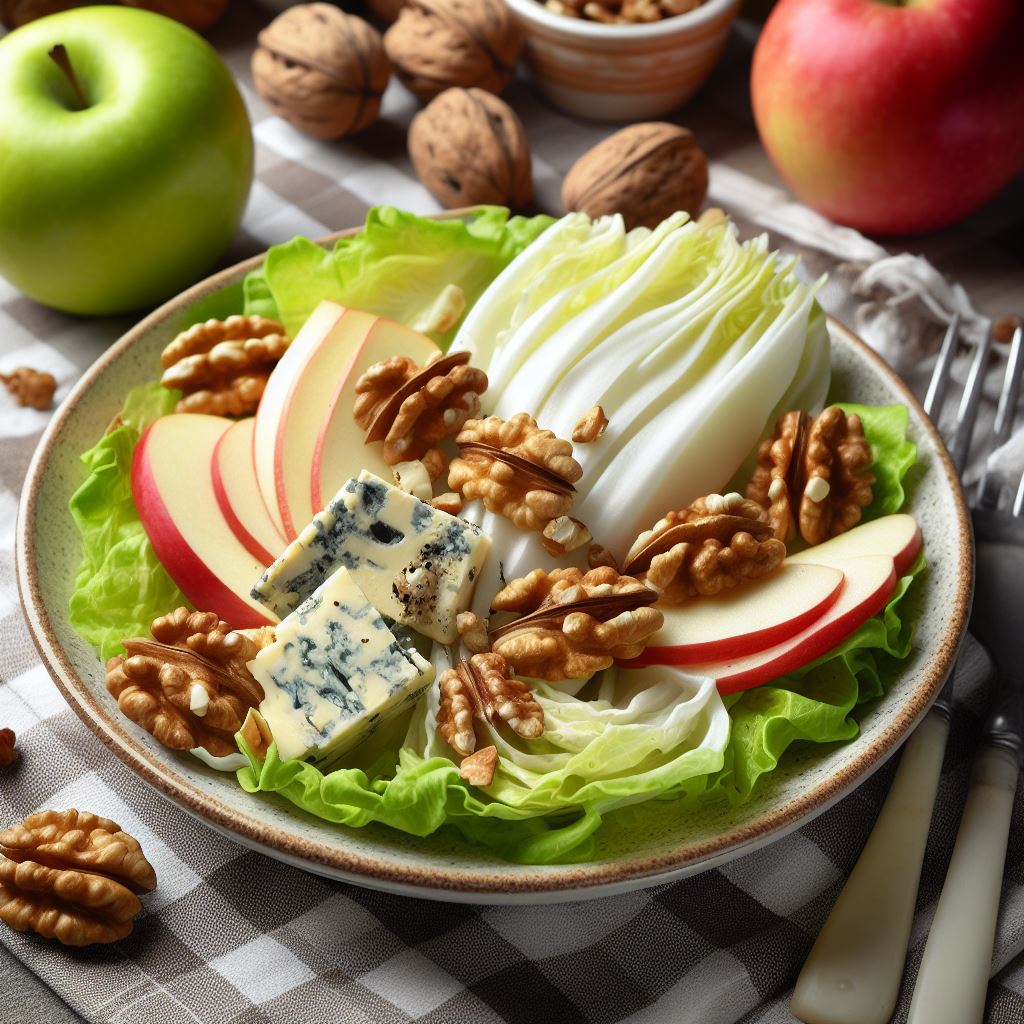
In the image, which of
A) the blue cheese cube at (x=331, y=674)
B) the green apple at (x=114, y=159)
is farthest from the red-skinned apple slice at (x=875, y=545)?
the green apple at (x=114, y=159)

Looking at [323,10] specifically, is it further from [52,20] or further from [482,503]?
[482,503]

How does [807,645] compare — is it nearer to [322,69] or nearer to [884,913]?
[884,913]

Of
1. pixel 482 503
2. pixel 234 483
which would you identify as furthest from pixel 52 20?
pixel 482 503

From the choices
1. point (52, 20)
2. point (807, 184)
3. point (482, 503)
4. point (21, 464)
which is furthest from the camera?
point (807, 184)

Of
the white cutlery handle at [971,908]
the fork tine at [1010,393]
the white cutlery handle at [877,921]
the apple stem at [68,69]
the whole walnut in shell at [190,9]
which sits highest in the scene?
the apple stem at [68,69]

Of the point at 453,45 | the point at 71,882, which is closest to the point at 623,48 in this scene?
the point at 453,45

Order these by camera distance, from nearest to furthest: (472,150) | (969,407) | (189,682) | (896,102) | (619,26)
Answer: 1. (189,682)
2. (969,407)
3. (896,102)
4. (472,150)
5. (619,26)

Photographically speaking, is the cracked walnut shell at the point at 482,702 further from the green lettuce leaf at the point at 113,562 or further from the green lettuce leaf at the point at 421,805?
the green lettuce leaf at the point at 113,562
